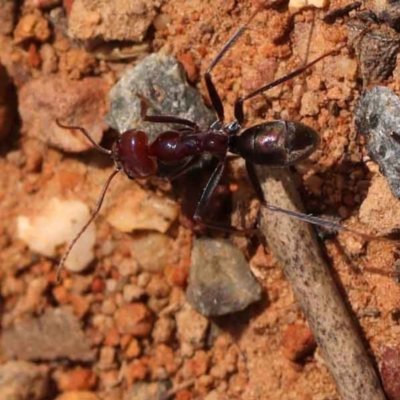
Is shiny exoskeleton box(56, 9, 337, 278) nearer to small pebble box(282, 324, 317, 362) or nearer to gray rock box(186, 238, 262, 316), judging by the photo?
gray rock box(186, 238, 262, 316)

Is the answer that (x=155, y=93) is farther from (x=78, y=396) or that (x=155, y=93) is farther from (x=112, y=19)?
(x=78, y=396)

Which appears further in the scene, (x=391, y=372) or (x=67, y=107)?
(x=67, y=107)

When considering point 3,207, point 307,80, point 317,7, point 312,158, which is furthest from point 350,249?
point 3,207

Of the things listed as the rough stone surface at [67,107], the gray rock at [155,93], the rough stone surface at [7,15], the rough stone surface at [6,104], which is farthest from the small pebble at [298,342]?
the rough stone surface at [7,15]

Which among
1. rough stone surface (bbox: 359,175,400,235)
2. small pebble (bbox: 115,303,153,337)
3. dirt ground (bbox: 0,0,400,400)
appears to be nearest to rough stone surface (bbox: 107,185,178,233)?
dirt ground (bbox: 0,0,400,400)

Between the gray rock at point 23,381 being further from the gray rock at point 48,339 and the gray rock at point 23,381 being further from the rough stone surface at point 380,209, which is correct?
the rough stone surface at point 380,209

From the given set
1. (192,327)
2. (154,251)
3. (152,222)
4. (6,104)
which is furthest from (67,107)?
(192,327)
